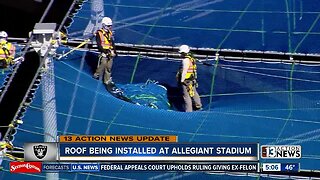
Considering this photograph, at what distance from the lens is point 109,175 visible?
25.6 m

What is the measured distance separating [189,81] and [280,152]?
248 cm

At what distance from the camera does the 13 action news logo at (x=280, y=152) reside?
25.6 metres

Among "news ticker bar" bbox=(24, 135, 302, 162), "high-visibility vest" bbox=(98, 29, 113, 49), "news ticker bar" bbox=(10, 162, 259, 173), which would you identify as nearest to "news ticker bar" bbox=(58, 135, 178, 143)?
"news ticker bar" bbox=(24, 135, 302, 162)

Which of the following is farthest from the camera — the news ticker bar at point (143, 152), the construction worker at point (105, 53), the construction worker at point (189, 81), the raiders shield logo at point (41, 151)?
the construction worker at point (105, 53)

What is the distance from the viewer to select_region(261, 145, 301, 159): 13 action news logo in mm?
25578

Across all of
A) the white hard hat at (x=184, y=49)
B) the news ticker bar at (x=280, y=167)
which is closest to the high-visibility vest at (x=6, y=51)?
the white hard hat at (x=184, y=49)

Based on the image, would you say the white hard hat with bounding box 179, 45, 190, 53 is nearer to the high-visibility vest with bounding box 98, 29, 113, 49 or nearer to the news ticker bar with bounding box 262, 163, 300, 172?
the high-visibility vest with bounding box 98, 29, 113, 49

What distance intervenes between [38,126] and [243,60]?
4.43m

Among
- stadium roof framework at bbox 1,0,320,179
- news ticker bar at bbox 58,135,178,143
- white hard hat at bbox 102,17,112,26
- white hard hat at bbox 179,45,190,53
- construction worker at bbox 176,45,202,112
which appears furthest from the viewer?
white hard hat at bbox 102,17,112,26

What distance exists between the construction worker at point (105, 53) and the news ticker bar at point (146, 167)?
2558 millimetres

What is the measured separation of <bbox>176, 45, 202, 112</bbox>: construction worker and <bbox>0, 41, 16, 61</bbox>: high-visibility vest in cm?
346

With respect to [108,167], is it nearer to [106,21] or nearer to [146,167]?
[146,167]

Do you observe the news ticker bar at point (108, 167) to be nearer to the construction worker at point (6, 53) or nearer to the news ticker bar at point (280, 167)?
→ the news ticker bar at point (280, 167)

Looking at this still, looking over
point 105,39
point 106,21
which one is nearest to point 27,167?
point 105,39
